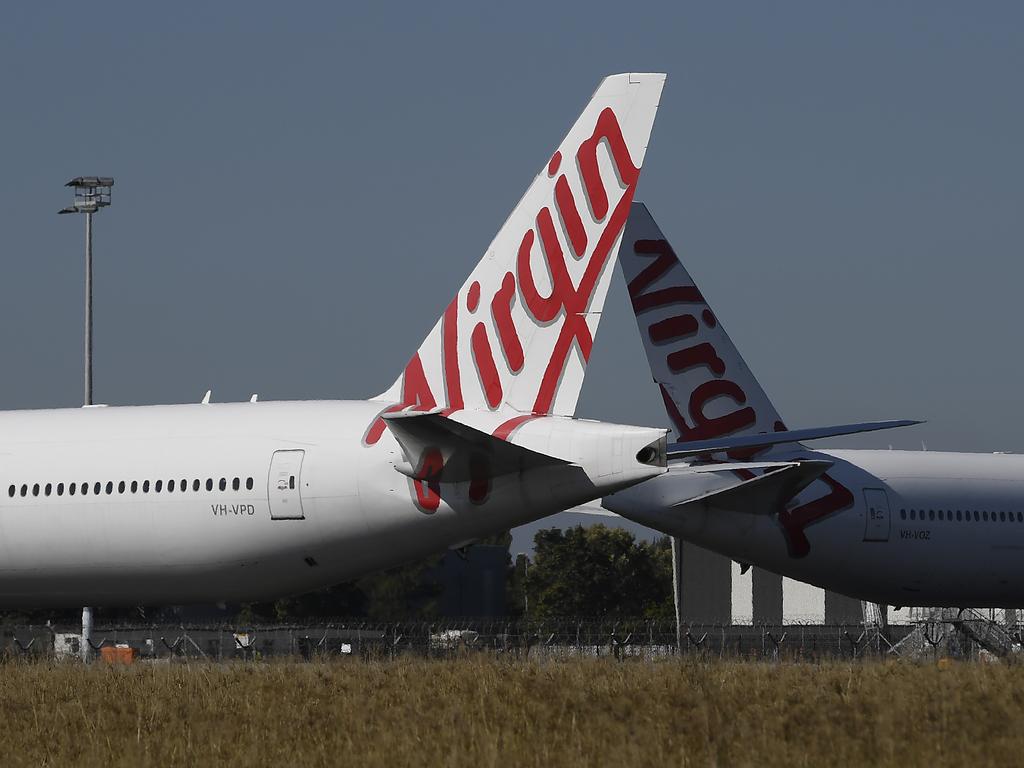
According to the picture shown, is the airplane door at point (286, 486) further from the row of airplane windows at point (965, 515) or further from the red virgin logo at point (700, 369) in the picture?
the row of airplane windows at point (965, 515)

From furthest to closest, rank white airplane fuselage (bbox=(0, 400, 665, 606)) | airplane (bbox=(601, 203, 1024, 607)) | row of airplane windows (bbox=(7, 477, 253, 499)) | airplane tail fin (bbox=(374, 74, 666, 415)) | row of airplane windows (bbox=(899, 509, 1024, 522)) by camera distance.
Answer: row of airplane windows (bbox=(899, 509, 1024, 522)), airplane (bbox=(601, 203, 1024, 607)), row of airplane windows (bbox=(7, 477, 253, 499)), airplane tail fin (bbox=(374, 74, 666, 415)), white airplane fuselage (bbox=(0, 400, 665, 606))

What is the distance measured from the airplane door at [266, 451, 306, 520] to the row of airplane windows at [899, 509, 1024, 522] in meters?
15.6

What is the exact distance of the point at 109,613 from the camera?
2596 inches

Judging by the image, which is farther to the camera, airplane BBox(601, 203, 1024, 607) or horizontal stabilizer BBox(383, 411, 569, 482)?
airplane BBox(601, 203, 1024, 607)

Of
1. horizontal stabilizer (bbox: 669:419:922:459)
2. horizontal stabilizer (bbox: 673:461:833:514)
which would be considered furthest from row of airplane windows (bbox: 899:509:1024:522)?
horizontal stabilizer (bbox: 669:419:922:459)

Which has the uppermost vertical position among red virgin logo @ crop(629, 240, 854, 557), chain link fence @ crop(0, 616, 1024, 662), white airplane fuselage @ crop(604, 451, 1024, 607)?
red virgin logo @ crop(629, 240, 854, 557)

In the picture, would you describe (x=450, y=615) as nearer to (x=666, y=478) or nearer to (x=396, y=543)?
(x=666, y=478)

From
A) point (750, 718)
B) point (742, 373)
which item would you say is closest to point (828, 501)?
point (742, 373)

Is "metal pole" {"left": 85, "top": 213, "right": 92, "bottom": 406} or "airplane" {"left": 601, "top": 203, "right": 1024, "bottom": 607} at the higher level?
"metal pole" {"left": 85, "top": 213, "right": 92, "bottom": 406}

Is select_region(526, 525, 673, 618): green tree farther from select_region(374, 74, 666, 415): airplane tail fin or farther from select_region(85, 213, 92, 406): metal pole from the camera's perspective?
select_region(374, 74, 666, 415): airplane tail fin

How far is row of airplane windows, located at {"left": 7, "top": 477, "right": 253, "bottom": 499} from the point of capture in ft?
76.5

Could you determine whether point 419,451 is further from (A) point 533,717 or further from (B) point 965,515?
(B) point 965,515

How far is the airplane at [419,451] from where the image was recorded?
20.9 m

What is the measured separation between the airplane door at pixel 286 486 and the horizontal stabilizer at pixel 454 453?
1.96 meters
